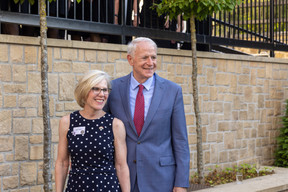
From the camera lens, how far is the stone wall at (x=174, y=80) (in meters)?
6.27

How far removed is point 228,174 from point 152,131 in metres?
5.57

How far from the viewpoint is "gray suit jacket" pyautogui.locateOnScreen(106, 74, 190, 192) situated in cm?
368

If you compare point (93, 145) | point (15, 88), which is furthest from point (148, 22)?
point (93, 145)

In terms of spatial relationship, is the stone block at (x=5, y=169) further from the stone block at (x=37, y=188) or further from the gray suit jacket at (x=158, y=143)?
the gray suit jacket at (x=158, y=143)

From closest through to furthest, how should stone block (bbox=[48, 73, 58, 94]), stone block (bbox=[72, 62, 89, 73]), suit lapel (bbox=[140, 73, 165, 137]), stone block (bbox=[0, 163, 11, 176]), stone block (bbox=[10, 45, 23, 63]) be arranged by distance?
1. suit lapel (bbox=[140, 73, 165, 137])
2. stone block (bbox=[0, 163, 11, 176])
3. stone block (bbox=[10, 45, 23, 63])
4. stone block (bbox=[48, 73, 58, 94])
5. stone block (bbox=[72, 62, 89, 73])

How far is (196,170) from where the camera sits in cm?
874

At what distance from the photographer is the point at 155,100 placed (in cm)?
375

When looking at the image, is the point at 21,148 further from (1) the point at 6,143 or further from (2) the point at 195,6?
(2) the point at 195,6

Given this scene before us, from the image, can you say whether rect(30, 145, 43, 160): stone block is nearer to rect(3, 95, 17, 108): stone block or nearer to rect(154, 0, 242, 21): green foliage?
rect(3, 95, 17, 108): stone block

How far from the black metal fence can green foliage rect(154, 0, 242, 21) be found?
56cm

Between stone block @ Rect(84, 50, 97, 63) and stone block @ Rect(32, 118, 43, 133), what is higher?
stone block @ Rect(84, 50, 97, 63)

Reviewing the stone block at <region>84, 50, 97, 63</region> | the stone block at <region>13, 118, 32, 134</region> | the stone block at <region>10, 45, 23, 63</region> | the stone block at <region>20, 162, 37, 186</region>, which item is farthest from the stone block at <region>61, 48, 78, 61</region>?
the stone block at <region>20, 162, 37, 186</region>

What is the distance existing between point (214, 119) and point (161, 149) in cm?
558

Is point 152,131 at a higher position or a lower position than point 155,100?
lower
